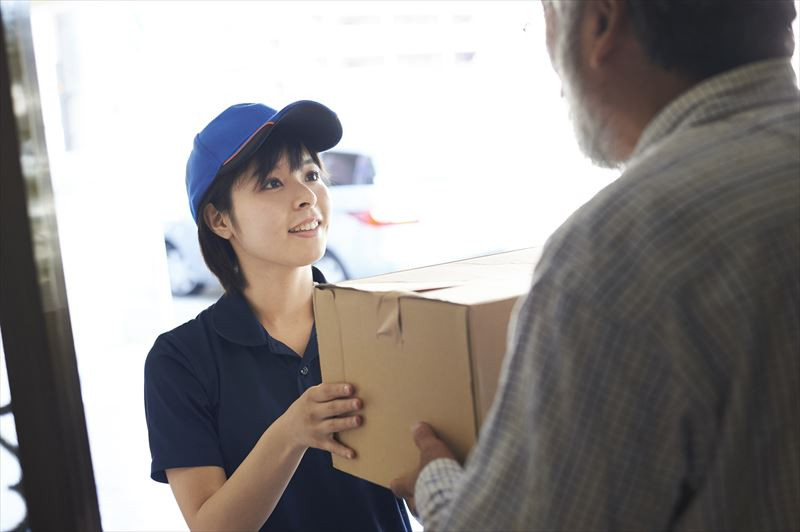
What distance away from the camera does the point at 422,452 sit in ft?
2.97

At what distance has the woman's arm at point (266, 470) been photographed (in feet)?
3.45

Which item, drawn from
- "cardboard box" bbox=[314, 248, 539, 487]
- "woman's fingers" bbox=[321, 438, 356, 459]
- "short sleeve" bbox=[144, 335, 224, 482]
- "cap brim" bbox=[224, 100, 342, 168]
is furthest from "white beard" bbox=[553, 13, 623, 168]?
"short sleeve" bbox=[144, 335, 224, 482]

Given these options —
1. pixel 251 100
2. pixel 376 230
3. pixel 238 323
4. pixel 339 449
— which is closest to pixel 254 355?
pixel 238 323

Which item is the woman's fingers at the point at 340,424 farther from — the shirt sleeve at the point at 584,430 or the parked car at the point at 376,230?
the parked car at the point at 376,230

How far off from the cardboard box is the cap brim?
17.3 inches

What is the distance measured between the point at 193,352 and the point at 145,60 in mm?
1625

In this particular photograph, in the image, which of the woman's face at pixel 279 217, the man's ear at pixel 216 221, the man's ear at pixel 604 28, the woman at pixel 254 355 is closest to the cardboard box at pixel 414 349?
the woman at pixel 254 355

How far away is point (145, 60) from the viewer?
2.67m

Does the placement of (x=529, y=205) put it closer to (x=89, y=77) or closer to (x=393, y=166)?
(x=393, y=166)

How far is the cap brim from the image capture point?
1.39 metres

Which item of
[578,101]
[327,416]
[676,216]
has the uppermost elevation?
[578,101]

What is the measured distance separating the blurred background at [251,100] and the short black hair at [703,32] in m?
0.82

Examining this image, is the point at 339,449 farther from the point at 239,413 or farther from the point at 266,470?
the point at 239,413

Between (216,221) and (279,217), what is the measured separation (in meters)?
0.15
